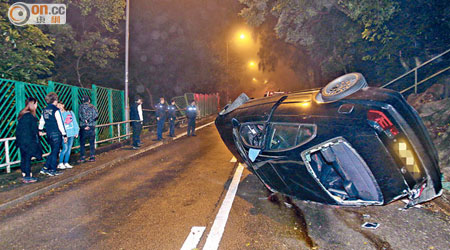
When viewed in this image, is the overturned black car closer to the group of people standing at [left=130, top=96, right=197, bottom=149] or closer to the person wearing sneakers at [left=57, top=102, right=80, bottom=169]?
the person wearing sneakers at [left=57, top=102, right=80, bottom=169]

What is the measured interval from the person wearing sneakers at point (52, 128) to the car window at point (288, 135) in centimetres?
491

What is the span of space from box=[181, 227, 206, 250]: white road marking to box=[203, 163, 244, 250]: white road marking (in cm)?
12

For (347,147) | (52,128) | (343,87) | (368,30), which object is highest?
(368,30)

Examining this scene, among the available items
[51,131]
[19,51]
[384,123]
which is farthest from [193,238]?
[19,51]

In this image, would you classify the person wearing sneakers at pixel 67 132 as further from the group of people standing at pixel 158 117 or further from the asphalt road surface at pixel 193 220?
the group of people standing at pixel 158 117

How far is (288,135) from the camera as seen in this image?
3.93 meters

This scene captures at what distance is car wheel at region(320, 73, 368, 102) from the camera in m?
3.55

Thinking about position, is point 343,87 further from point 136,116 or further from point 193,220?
point 136,116

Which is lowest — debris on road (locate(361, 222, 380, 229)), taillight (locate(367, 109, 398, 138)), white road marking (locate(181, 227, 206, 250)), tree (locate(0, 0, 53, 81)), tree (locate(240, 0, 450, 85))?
white road marking (locate(181, 227, 206, 250))

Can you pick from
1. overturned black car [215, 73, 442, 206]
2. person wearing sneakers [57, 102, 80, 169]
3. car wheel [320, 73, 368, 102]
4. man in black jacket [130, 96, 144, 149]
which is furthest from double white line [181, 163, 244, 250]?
man in black jacket [130, 96, 144, 149]

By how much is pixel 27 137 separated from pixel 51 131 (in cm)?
59

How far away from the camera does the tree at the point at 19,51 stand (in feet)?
25.6

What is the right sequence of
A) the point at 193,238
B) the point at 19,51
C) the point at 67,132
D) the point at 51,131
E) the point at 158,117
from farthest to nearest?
1. the point at 158,117
2. the point at 19,51
3. the point at 67,132
4. the point at 51,131
5. the point at 193,238

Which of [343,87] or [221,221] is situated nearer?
[343,87]
